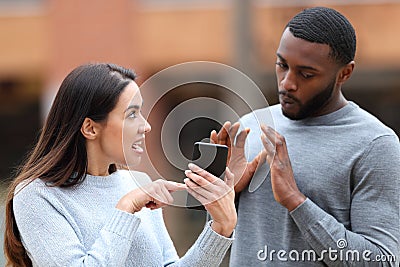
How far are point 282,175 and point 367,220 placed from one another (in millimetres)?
296

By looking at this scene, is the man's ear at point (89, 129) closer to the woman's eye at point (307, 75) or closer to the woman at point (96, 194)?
the woman at point (96, 194)

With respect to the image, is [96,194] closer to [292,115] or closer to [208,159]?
[208,159]

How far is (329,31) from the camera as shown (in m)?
2.63

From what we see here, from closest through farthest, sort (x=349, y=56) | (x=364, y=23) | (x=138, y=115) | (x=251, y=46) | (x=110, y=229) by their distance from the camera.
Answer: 1. (x=110, y=229)
2. (x=138, y=115)
3. (x=349, y=56)
4. (x=251, y=46)
5. (x=364, y=23)

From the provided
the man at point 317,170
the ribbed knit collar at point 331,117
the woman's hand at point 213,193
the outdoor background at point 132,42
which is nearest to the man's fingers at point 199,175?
the woman's hand at point 213,193

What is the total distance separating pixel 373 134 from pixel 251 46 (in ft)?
16.0

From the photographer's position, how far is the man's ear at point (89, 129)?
97.3 inches

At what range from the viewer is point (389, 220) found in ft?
8.41

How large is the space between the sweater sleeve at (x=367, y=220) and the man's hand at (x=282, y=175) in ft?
0.10

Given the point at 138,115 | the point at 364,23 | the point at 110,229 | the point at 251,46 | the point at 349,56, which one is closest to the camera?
the point at 110,229

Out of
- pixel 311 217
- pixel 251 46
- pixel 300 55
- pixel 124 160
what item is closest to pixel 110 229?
pixel 124 160

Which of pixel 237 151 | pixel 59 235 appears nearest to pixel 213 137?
pixel 237 151

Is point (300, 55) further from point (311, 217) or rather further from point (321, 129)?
point (311, 217)

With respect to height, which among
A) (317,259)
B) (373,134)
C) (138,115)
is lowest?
(317,259)
